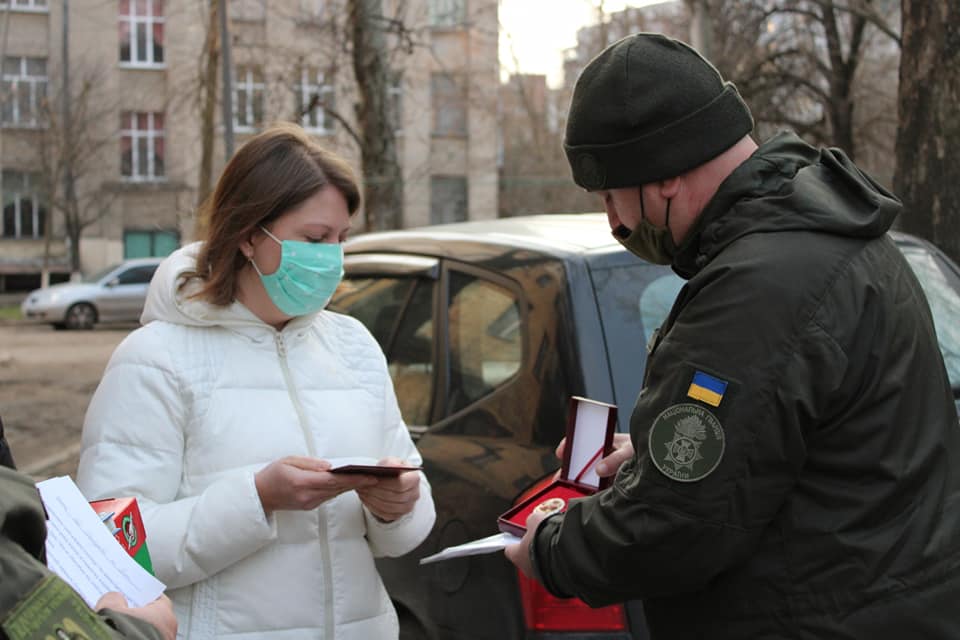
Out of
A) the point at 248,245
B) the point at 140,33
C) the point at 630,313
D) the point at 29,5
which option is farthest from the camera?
the point at 140,33

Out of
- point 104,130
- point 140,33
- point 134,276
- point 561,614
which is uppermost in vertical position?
point 140,33

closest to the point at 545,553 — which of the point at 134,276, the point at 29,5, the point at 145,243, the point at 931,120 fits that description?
the point at 931,120

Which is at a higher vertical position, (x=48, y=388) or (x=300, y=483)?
(x=300, y=483)

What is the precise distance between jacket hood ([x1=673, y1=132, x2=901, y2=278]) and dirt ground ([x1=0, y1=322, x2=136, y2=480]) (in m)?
7.34

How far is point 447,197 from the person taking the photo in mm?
39844

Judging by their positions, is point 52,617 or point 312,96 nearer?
point 52,617

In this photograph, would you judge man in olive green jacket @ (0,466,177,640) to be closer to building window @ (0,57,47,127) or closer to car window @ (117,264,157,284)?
car window @ (117,264,157,284)

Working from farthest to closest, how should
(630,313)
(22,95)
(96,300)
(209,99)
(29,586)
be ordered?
1. (22,95)
2. (96,300)
3. (209,99)
4. (630,313)
5. (29,586)

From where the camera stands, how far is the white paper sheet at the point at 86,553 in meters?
1.65

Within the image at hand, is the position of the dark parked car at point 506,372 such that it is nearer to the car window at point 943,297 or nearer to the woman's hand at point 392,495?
the car window at point 943,297

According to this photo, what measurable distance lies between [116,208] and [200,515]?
37.3 metres

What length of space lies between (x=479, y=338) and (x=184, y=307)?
104cm

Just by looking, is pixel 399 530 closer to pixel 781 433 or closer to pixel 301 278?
pixel 301 278

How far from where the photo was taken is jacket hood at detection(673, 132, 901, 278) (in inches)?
69.9
